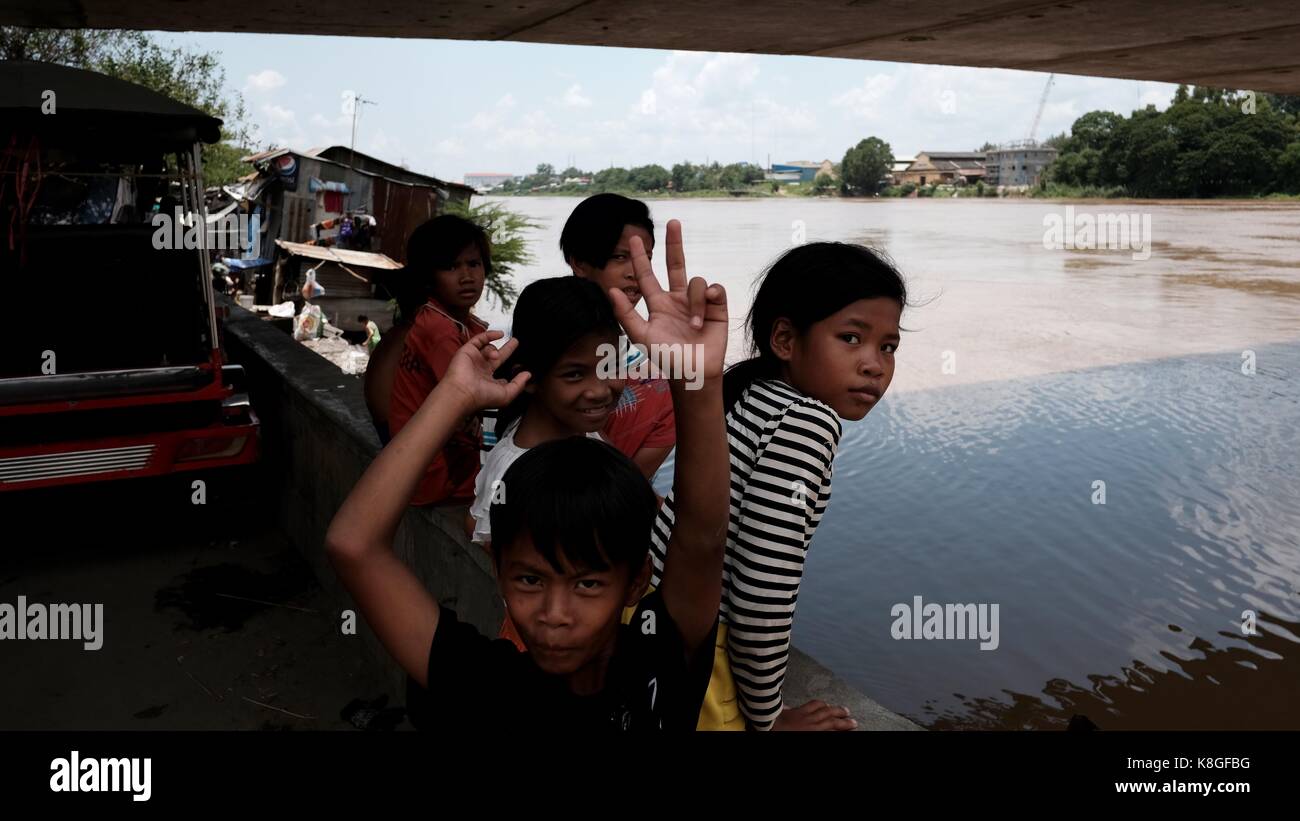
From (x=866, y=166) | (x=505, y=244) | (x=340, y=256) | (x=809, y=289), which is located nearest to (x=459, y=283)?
(x=809, y=289)

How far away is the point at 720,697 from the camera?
1700 mm

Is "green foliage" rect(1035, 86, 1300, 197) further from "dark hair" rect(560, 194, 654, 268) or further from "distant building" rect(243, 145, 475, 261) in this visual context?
"dark hair" rect(560, 194, 654, 268)

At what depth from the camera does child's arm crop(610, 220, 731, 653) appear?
1.40 metres

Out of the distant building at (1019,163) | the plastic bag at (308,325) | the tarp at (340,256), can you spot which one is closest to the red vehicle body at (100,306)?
the plastic bag at (308,325)

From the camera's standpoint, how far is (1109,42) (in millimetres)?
4820

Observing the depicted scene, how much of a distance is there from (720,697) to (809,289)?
78 cm

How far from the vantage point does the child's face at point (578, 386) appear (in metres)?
2.19

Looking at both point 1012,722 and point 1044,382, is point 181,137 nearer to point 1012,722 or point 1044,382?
point 1012,722

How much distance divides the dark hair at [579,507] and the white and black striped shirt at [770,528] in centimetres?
26

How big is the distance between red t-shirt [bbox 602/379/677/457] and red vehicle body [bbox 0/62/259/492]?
3.55 metres

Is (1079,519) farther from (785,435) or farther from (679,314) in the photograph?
(679,314)

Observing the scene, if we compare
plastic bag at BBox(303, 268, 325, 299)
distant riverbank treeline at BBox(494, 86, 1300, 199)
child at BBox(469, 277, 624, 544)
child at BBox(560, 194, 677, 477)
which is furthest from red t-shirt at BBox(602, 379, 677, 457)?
distant riverbank treeline at BBox(494, 86, 1300, 199)

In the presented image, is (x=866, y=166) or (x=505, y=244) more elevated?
(x=866, y=166)
